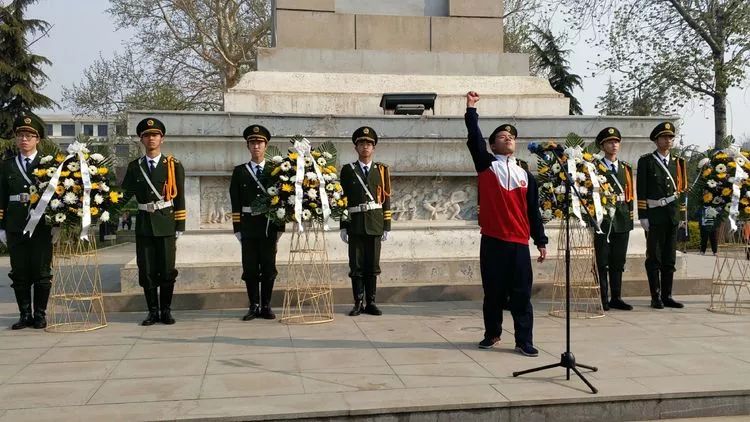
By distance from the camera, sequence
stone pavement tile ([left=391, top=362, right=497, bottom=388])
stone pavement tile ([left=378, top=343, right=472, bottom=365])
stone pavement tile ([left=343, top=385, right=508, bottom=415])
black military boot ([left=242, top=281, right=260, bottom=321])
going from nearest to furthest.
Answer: stone pavement tile ([left=343, top=385, right=508, bottom=415])
stone pavement tile ([left=391, top=362, right=497, bottom=388])
stone pavement tile ([left=378, top=343, right=472, bottom=365])
black military boot ([left=242, top=281, right=260, bottom=321])

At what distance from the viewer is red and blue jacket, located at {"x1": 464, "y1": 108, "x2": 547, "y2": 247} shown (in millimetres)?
5980

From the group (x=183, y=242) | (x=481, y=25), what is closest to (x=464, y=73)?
(x=481, y=25)

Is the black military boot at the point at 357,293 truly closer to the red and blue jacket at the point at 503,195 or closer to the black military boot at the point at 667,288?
the red and blue jacket at the point at 503,195

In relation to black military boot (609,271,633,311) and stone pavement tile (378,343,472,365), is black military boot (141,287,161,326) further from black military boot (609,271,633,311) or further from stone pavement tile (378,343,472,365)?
black military boot (609,271,633,311)

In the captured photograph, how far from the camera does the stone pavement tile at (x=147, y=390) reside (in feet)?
15.2

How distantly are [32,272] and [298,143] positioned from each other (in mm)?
3244

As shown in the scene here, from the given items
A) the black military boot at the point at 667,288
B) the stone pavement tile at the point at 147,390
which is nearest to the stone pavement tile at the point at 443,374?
the stone pavement tile at the point at 147,390

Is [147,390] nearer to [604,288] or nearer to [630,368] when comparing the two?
[630,368]

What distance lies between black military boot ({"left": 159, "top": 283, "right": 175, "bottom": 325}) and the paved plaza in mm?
220

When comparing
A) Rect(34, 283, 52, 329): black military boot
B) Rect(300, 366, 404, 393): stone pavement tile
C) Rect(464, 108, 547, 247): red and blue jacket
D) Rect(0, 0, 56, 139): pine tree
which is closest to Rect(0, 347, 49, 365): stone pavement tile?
Rect(34, 283, 52, 329): black military boot

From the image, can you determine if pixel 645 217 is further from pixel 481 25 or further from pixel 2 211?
pixel 2 211

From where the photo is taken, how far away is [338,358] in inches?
227

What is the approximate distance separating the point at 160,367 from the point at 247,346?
3.09 ft

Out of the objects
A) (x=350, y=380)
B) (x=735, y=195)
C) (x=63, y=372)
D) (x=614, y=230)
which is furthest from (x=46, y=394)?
(x=735, y=195)
